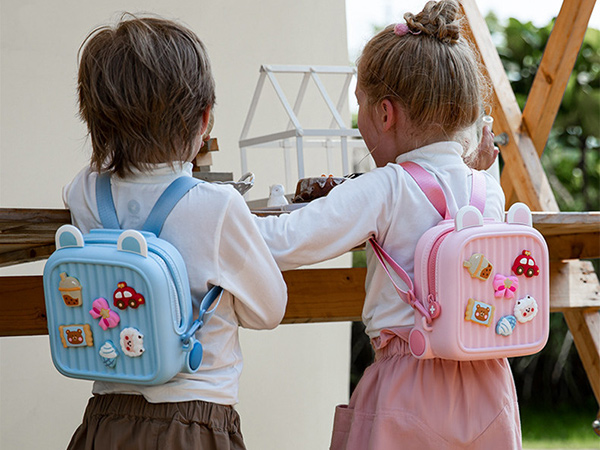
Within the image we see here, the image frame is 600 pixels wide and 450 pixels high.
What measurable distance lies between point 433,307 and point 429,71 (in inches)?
14.5

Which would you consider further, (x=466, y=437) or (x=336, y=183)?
(x=336, y=183)

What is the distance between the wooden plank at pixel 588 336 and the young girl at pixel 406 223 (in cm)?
118

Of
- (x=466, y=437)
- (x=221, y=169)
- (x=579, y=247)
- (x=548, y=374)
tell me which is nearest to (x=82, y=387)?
(x=221, y=169)

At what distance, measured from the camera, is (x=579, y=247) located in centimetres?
232

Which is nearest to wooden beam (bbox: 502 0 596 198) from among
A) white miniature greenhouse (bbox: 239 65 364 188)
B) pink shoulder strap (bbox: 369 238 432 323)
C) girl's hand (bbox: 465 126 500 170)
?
white miniature greenhouse (bbox: 239 65 364 188)

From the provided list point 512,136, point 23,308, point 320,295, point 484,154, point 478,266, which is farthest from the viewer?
point 512,136

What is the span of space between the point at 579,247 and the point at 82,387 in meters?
1.60

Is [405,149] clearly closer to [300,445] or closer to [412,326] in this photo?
[412,326]

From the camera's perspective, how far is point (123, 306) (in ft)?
3.67

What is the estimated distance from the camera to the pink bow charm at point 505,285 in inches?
48.5

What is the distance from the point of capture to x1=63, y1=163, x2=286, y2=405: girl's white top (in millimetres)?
1177

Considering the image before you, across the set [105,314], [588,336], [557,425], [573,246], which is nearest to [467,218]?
[105,314]

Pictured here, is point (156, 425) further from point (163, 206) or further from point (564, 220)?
point (564, 220)

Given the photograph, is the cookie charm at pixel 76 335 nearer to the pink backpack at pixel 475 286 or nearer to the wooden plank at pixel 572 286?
the pink backpack at pixel 475 286
